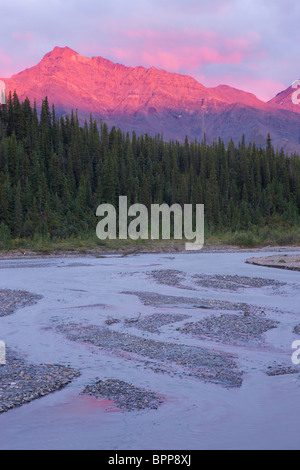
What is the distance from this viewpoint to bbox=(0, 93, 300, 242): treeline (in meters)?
76.5

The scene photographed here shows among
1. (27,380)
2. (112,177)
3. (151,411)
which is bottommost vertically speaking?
(151,411)

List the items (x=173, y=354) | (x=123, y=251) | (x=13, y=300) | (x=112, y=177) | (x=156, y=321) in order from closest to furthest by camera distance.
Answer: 1. (x=173, y=354)
2. (x=156, y=321)
3. (x=13, y=300)
4. (x=123, y=251)
5. (x=112, y=177)

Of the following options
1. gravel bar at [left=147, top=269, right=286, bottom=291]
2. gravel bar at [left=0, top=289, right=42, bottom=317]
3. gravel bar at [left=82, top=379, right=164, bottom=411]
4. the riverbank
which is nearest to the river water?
gravel bar at [left=82, top=379, right=164, bottom=411]

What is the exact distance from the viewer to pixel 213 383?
1127 centimetres

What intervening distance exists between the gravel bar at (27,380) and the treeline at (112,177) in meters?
56.5

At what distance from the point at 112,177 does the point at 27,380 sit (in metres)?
80.1

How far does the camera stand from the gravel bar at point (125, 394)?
32.4 feet

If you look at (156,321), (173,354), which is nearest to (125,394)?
(173,354)

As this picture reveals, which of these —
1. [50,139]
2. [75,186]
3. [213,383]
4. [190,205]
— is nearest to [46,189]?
[75,186]

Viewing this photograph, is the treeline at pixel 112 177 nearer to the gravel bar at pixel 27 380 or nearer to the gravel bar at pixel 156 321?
the gravel bar at pixel 156 321

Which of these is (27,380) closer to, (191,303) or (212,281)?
(191,303)

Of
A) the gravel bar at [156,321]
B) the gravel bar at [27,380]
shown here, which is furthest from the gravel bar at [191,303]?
the gravel bar at [27,380]

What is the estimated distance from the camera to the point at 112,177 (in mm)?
90062

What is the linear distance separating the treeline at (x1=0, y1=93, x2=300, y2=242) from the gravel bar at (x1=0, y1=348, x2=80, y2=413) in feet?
185
